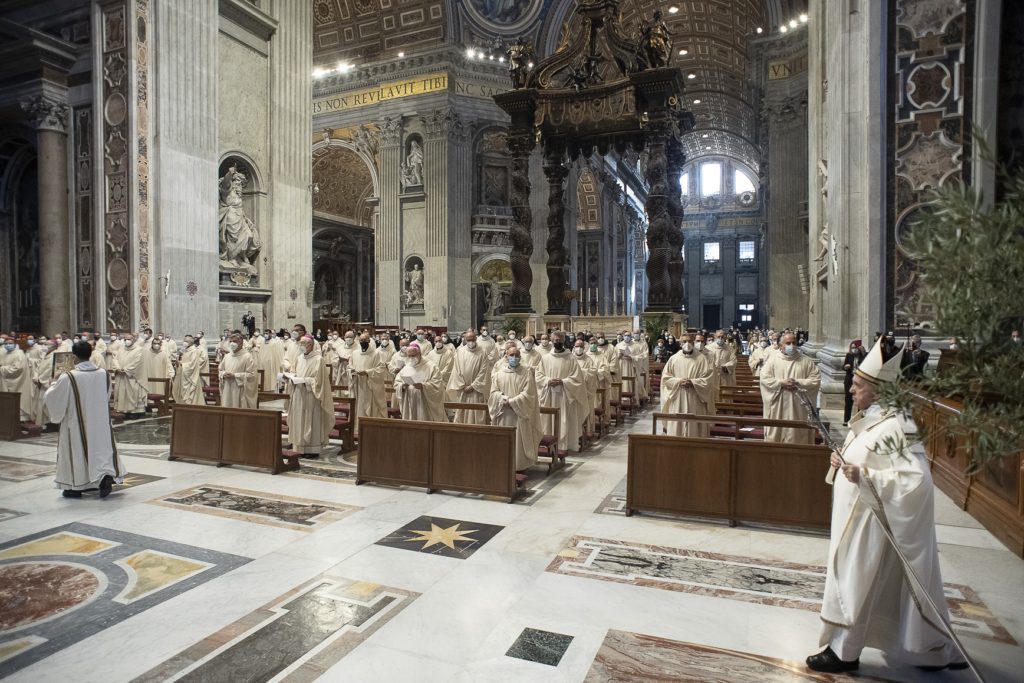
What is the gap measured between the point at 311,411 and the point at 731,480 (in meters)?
5.82

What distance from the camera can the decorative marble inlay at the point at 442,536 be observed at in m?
5.24

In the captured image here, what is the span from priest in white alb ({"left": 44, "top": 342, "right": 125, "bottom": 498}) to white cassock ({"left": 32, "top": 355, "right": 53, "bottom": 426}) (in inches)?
218

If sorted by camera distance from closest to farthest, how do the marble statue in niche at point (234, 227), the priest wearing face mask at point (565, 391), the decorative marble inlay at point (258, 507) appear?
the decorative marble inlay at point (258, 507) → the priest wearing face mask at point (565, 391) → the marble statue in niche at point (234, 227)

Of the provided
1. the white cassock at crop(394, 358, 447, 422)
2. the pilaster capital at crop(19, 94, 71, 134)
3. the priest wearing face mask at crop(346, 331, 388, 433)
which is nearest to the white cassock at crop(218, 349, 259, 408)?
the priest wearing face mask at crop(346, 331, 388, 433)

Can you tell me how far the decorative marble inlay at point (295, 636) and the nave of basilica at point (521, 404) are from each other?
2cm

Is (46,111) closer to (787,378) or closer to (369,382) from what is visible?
(369,382)

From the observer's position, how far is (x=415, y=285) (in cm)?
2852

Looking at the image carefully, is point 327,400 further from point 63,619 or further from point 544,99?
point 544,99

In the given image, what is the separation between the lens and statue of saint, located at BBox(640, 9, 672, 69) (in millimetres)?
17750

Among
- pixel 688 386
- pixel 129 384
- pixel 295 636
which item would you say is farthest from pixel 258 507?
pixel 129 384

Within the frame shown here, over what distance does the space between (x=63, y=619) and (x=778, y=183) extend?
88.6 feet

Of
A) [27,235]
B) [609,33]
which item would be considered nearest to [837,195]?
[609,33]

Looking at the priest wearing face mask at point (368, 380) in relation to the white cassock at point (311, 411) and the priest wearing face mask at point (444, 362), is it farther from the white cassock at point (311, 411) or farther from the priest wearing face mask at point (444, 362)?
the white cassock at point (311, 411)

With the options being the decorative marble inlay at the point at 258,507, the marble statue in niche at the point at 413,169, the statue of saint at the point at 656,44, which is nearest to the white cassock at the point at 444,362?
the decorative marble inlay at the point at 258,507
